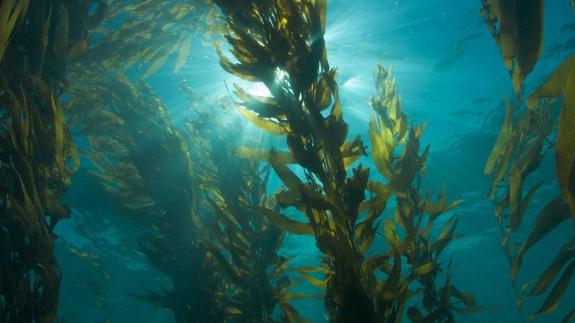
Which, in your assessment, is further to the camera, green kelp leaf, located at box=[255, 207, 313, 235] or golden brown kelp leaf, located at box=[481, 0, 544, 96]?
green kelp leaf, located at box=[255, 207, 313, 235]

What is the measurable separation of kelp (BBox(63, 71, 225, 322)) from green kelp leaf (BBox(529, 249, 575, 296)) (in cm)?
316

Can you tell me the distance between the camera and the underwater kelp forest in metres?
1.72

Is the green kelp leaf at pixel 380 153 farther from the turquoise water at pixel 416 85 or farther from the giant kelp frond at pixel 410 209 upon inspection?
the turquoise water at pixel 416 85

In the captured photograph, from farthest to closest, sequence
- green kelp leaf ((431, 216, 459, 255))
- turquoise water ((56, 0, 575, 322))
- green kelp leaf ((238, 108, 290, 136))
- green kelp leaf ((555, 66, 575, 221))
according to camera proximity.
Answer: turquoise water ((56, 0, 575, 322))
green kelp leaf ((431, 216, 459, 255))
green kelp leaf ((238, 108, 290, 136))
green kelp leaf ((555, 66, 575, 221))

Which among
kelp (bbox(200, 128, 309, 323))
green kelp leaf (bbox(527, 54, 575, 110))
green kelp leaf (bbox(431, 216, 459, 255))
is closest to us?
green kelp leaf (bbox(527, 54, 575, 110))

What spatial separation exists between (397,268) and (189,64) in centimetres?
753

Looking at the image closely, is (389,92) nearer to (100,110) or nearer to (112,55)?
(112,55)

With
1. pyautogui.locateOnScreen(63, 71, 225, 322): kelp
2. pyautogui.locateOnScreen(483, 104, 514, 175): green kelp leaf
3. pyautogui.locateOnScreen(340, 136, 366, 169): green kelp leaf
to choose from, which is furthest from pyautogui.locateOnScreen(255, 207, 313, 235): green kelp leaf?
pyautogui.locateOnScreen(63, 71, 225, 322): kelp

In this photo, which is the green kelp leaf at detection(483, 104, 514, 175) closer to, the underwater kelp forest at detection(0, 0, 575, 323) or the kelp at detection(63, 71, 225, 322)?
the underwater kelp forest at detection(0, 0, 575, 323)

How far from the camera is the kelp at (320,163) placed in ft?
5.40

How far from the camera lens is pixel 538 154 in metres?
2.03

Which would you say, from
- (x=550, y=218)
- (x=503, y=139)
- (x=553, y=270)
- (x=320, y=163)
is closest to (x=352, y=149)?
(x=320, y=163)

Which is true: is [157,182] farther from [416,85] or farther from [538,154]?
[416,85]

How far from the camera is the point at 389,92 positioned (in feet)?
11.3
